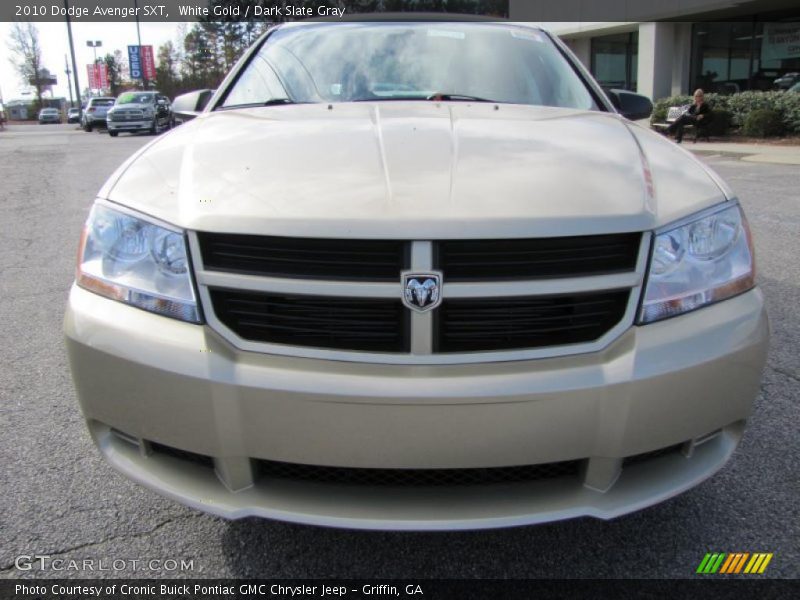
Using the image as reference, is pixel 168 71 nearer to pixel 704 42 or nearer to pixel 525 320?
pixel 704 42

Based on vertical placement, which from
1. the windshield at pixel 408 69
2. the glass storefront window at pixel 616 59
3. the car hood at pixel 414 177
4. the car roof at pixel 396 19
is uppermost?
the glass storefront window at pixel 616 59

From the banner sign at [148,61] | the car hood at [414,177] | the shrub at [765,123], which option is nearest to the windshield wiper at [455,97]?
the car hood at [414,177]

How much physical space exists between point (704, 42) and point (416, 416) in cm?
2674

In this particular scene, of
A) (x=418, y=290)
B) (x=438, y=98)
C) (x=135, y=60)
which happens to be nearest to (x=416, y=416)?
(x=418, y=290)

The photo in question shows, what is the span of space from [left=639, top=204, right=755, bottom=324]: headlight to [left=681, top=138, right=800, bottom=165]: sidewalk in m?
12.8

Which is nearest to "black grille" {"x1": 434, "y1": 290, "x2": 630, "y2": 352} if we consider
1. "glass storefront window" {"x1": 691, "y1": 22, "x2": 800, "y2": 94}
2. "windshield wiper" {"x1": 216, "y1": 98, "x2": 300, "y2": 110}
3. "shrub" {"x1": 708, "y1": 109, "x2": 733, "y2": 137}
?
"windshield wiper" {"x1": 216, "y1": 98, "x2": 300, "y2": 110}

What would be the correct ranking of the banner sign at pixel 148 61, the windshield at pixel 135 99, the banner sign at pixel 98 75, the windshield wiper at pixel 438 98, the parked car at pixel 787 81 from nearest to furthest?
the windshield wiper at pixel 438 98
the parked car at pixel 787 81
the windshield at pixel 135 99
the banner sign at pixel 148 61
the banner sign at pixel 98 75

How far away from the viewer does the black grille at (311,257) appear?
5.18 ft

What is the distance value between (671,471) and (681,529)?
0.49 metres

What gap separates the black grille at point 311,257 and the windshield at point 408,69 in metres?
1.32

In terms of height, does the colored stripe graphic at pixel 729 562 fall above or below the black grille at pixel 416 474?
below

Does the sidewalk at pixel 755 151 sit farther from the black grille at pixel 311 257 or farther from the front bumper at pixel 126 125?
the front bumper at pixel 126 125

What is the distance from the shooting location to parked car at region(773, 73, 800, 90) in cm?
2058

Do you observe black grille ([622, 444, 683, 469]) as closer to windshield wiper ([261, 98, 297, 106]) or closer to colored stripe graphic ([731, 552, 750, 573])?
colored stripe graphic ([731, 552, 750, 573])
